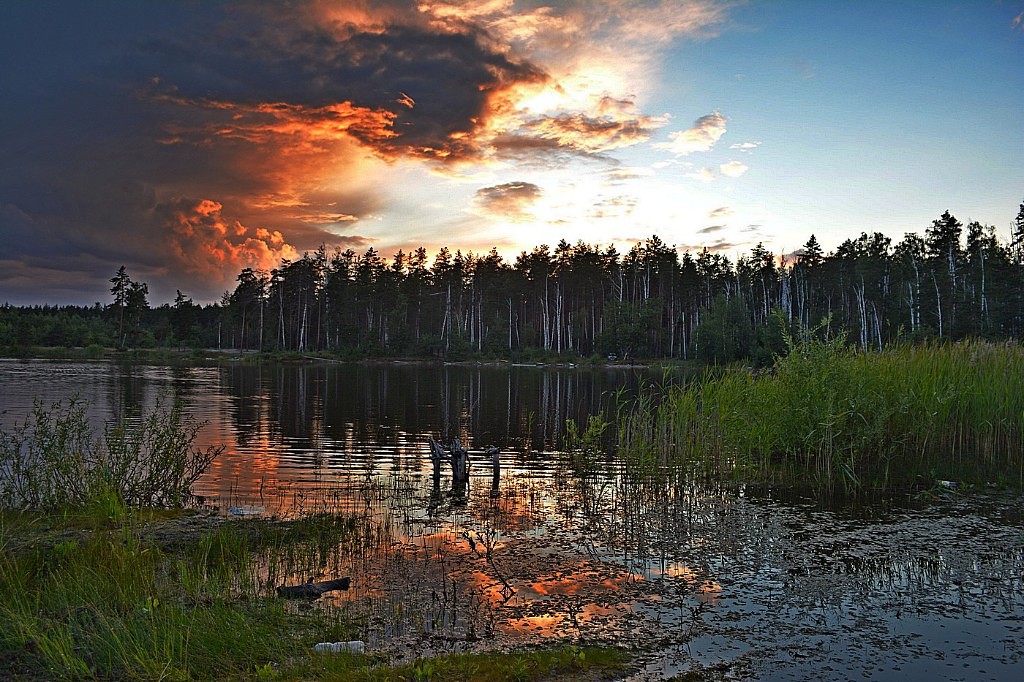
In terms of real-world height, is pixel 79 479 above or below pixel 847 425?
below

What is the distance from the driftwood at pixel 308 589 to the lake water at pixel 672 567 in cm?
36

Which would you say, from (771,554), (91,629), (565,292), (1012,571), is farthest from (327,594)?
(565,292)

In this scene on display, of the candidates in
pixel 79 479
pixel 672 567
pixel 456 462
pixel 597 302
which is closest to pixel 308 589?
pixel 672 567

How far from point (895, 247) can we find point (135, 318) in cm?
13625

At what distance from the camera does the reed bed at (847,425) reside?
16688 millimetres

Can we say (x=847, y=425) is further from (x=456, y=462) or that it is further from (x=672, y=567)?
(x=456, y=462)

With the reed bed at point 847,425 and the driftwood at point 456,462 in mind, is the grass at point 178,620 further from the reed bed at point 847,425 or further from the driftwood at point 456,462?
the reed bed at point 847,425

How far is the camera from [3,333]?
10444 cm

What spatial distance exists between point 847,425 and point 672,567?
31.6ft

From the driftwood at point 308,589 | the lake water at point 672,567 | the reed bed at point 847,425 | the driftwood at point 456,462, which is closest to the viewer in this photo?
the lake water at point 672,567

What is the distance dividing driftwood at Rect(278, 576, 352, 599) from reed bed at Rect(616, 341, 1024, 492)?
8787mm

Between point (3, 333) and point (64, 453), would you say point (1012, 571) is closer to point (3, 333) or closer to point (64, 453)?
point (64, 453)

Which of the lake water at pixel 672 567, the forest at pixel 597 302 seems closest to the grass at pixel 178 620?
the lake water at pixel 672 567

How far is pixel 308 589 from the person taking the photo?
29.8ft
